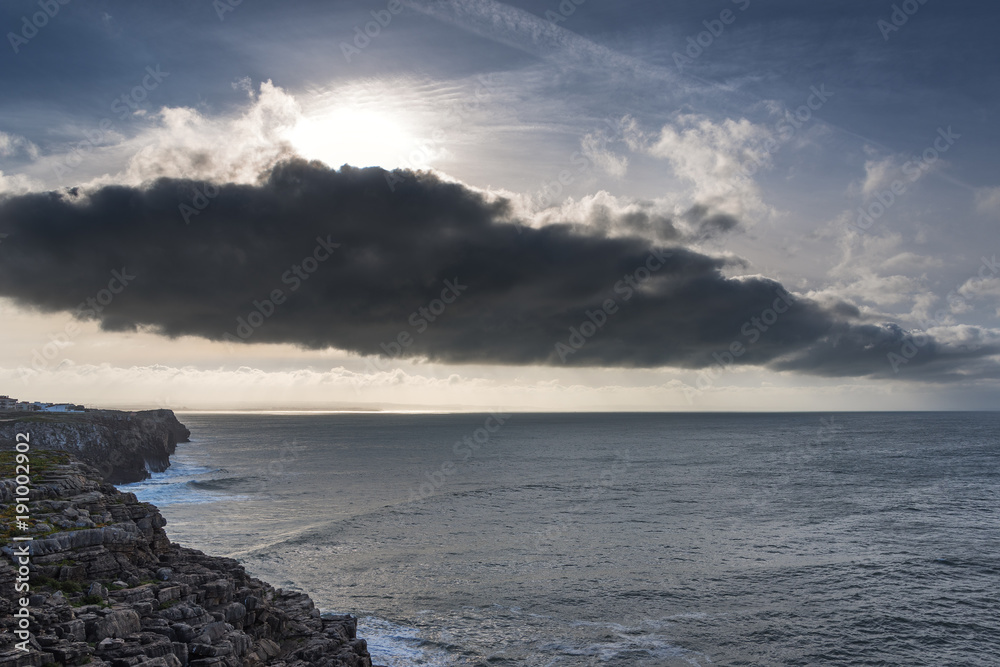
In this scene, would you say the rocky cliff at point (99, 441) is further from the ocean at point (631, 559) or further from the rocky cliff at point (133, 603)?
the rocky cliff at point (133, 603)

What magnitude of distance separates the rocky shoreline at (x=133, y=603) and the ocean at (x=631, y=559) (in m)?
8.00

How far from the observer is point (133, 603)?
2928 cm

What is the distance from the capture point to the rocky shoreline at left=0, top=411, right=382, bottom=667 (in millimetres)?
24469

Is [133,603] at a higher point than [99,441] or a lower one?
higher

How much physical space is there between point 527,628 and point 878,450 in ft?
543

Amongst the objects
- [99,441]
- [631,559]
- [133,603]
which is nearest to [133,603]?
[133,603]

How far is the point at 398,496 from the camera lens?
324 feet

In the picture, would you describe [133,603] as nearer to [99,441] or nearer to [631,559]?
[631,559]

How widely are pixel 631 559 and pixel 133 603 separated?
45035 millimetres

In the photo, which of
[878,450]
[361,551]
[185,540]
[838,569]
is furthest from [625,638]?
[878,450]

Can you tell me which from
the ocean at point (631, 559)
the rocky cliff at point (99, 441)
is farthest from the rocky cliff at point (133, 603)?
the rocky cliff at point (99, 441)

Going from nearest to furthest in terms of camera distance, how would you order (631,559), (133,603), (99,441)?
(133,603), (631,559), (99,441)

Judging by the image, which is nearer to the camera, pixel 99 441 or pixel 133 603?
pixel 133 603

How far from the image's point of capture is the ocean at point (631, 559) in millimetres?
40469
